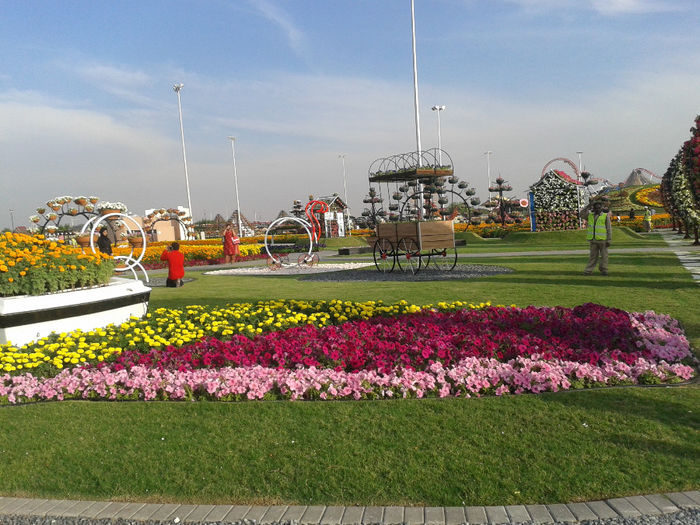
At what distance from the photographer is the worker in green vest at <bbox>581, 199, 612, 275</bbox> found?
1365 cm

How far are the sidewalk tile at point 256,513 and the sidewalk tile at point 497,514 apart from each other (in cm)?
131

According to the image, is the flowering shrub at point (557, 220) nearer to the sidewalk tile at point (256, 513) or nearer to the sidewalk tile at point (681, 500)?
the sidewalk tile at point (681, 500)

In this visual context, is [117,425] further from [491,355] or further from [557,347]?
[557,347]

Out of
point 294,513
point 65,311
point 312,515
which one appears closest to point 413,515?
point 312,515

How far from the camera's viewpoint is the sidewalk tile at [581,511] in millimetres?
3011

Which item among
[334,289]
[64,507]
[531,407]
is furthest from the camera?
[334,289]

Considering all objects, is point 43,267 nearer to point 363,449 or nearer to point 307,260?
point 363,449

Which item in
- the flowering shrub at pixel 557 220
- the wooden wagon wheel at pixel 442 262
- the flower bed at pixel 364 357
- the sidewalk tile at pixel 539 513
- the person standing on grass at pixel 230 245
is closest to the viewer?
the sidewalk tile at pixel 539 513

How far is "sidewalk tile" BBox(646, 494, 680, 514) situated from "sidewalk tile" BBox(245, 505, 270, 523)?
2268 millimetres

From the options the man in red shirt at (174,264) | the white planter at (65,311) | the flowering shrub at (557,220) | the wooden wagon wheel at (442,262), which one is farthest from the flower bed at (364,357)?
the flowering shrub at (557,220)

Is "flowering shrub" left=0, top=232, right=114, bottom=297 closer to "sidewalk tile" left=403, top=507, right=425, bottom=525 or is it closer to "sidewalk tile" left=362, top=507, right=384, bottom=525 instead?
→ "sidewalk tile" left=362, top=507, right=384, bottom=525

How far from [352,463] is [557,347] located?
3.19 meters

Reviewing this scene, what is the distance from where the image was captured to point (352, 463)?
3.75 meters

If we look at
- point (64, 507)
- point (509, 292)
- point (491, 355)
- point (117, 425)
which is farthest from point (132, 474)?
point (509, 292)
